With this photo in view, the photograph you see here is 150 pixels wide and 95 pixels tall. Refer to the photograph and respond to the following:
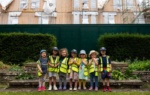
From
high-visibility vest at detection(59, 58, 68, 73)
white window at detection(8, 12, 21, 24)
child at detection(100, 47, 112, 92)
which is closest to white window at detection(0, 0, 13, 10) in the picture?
white window at detection(8, 12, 21, 24)

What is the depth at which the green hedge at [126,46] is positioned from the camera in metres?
12.9

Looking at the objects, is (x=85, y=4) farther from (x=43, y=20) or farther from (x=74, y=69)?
(x=74, y=69)

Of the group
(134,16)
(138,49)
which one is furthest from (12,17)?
(138,49)

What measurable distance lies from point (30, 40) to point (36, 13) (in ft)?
23.1

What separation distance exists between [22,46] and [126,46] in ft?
15.8

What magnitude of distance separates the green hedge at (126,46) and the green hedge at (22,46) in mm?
2628

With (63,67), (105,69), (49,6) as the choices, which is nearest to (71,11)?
(49,6)

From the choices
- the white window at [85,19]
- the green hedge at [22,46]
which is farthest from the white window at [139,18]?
the green hedge at [22,46]

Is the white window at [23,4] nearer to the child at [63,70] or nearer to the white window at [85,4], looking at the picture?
the white window at [85,4]

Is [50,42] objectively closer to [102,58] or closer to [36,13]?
[102,58]

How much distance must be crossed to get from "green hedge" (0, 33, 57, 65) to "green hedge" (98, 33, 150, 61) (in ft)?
8.62

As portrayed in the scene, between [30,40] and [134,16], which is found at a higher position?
[134,16]

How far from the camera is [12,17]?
795 inches

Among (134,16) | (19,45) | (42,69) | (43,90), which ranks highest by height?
(134,16)
